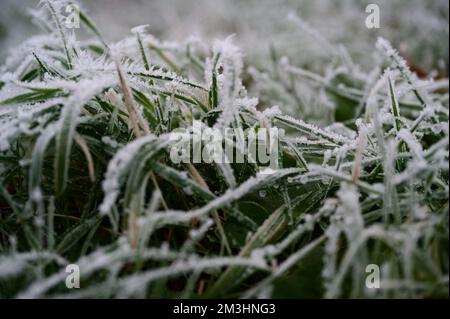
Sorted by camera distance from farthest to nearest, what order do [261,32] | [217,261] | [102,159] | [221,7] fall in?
1. [221,7]
2. [261,32]
3. [102,159]
4. [217,261]

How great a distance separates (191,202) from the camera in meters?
Answer: 0.69

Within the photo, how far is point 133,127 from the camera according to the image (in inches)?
27.0

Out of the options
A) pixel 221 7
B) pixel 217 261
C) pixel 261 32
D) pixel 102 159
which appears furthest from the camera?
pixel 221 7

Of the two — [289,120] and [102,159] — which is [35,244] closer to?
[102,159]

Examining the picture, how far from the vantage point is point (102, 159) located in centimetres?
65

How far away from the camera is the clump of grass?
520 millimetres

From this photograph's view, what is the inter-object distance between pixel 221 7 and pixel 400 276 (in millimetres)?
2192

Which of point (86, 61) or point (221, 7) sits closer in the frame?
→ point (86, 61)

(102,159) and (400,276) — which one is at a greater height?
(102,159)

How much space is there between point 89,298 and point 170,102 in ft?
1.11

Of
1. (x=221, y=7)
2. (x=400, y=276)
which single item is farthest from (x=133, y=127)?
(x=221, y=7)

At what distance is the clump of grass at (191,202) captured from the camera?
0.52 meters
